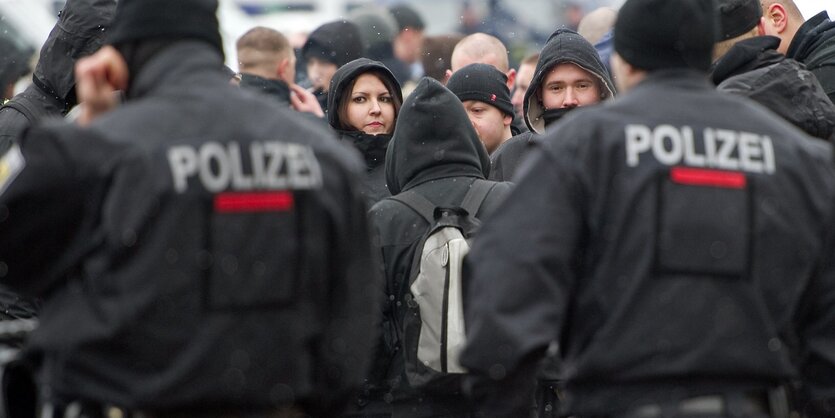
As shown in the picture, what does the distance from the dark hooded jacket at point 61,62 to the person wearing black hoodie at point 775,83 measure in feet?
9.30

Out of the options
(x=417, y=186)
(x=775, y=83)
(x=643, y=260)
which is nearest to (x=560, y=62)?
(x=417, y=186)

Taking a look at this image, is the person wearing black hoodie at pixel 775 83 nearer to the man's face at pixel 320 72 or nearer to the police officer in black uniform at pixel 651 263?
the police officer in black uniform at pixel 651 263

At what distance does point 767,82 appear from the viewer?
564cm

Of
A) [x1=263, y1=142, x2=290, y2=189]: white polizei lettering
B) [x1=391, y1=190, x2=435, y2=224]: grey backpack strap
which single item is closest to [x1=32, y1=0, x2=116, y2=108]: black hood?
[x1=391, y1=190, x2=435, y2=224]: grey backpack strap

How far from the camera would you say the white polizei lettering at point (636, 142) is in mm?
3955

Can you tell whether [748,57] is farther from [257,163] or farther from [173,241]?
[173,241]

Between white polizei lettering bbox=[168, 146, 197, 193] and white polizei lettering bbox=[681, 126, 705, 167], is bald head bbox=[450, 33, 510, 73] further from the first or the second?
white polizei lettering bbox=[168, 146, 197, 193]

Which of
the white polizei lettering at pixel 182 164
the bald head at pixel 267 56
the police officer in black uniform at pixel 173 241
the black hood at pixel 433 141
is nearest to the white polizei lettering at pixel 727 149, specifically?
the police officer in black uniform at pixel 173 241

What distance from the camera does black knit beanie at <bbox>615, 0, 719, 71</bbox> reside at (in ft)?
13.7

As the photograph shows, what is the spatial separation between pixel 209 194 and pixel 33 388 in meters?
0.89

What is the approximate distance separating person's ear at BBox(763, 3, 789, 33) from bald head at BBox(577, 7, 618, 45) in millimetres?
2846

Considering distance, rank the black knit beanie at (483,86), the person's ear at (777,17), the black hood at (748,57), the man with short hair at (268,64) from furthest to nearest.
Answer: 1. the black knit beanie at (483,86)
2. the man with short hair at (268,64)
3. the person's ear at (777,17)
4. the black hood at (748,57)

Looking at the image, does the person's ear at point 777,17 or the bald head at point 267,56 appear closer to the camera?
the person's ear at point 777,17

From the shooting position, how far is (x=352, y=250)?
4.10 m
